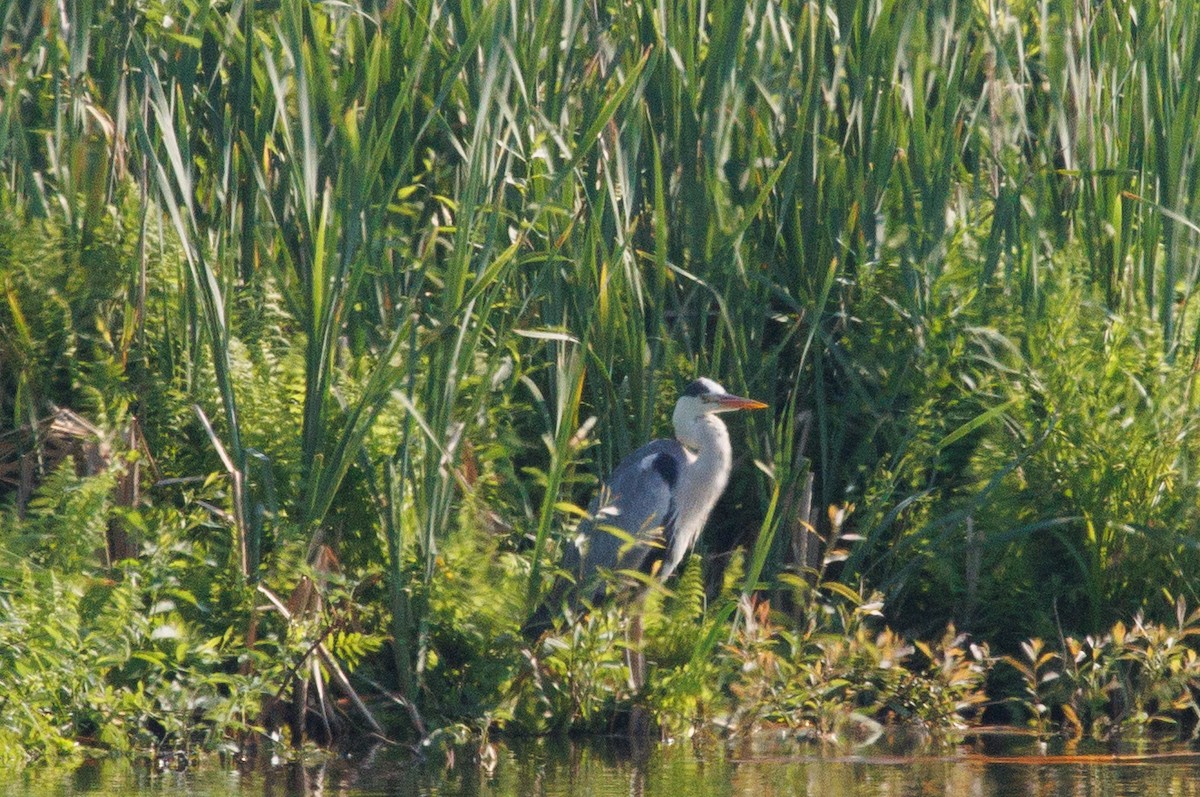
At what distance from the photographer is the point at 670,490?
15.9 ft

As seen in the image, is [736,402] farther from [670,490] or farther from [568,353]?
[568,353]

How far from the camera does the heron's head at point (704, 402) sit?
4.63 metres

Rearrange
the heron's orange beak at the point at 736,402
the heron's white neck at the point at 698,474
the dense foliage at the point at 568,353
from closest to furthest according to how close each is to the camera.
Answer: the dense foliage at the point at 568,353
the heron's orange beak at the point at 736,402
the heron's white neck at the point at 698,474

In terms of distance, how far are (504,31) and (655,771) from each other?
69.8 inches

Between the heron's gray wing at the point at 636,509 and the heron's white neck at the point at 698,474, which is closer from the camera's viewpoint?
the heron's gray wing at the point at 636,509

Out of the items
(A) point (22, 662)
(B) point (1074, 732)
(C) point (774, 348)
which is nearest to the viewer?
(A) point (22, 662)

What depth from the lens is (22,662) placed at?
12.1 ft

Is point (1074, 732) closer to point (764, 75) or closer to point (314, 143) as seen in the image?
point (764, 75)

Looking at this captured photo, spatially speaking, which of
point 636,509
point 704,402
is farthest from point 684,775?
point 704,402

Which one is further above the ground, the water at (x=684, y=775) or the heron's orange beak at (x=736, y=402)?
the heron's orange beak at (x=736, y=402)

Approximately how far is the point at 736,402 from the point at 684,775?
1.23m

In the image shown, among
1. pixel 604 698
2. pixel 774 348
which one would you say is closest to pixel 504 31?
pixel 774 348

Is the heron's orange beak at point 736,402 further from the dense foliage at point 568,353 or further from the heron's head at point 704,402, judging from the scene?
the dense foliage at point 568,353

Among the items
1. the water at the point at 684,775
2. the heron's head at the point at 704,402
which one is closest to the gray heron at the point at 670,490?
the heron's head at the point at 704,402
